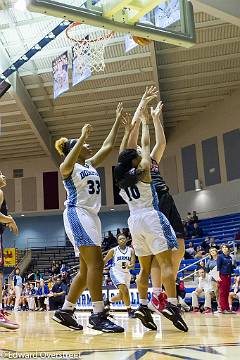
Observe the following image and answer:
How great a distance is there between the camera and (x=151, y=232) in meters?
4.16

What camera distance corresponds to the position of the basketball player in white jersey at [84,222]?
4.20 m

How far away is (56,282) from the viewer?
53.0 feet

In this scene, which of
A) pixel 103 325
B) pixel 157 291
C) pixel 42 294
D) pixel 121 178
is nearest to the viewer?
pixel 103 325

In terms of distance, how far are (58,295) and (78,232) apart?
12.0 meters

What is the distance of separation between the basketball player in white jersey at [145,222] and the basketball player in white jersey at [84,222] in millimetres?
322

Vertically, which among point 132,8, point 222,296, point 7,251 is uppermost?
point 132,8

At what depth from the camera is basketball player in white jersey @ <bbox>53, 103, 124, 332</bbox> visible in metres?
4.20

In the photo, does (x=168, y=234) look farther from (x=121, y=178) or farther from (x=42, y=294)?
(x=42, y=294)

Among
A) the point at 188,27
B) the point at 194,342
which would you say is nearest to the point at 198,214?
the point at 188,27

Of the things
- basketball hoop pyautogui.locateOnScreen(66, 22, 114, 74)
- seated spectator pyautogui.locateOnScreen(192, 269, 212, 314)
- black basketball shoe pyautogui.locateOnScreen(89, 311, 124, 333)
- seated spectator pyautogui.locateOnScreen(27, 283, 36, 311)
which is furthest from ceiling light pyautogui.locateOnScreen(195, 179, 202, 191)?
black basketball shoe pyautogui.locateOnScreen(89, 311, 124, 333)

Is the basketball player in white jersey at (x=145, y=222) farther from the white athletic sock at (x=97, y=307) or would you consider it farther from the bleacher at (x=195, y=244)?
the bleacher at (x=195, y=244)

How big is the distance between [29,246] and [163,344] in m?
27.0

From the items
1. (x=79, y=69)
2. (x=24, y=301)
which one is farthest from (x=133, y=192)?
(x=24, y=301)

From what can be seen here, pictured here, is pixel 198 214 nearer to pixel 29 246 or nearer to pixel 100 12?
pixel 29 246
